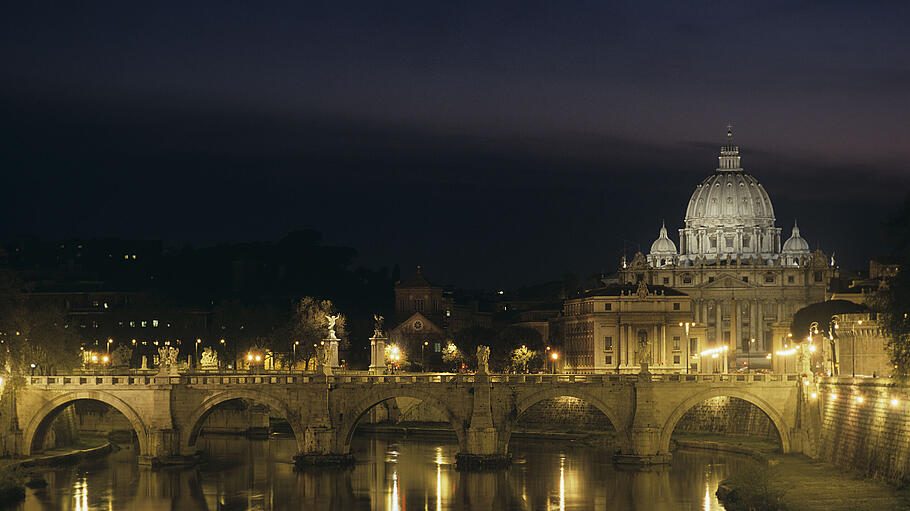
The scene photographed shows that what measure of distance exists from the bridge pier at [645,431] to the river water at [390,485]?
1420 millimetres

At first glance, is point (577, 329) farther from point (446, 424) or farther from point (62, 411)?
point (62, 411)

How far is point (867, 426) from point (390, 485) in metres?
26.3

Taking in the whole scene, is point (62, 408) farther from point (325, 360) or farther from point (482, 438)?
point (482, 438)

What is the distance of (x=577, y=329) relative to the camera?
515ft

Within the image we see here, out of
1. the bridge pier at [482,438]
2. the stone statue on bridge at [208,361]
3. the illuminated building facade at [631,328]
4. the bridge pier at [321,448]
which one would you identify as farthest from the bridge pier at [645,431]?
the illuminated building facade at [631,328]

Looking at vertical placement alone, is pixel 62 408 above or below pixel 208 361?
below

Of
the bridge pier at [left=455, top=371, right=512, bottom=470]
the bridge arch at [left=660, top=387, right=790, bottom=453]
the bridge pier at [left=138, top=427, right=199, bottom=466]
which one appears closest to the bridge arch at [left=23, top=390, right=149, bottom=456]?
the bridge pier at [left=138, top=427, right=199, bottom=466]

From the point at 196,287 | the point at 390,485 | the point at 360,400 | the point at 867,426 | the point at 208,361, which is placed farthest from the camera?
the point at 196,287

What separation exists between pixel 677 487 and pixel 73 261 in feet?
357

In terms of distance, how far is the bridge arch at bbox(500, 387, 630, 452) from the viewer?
89.1 meters

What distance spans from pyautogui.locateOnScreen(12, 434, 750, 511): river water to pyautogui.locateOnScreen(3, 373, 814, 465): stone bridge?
1.96 meters

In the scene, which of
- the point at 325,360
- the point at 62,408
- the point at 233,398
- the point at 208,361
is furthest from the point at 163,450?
the point at 208,361

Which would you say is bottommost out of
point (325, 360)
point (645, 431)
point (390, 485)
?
point (390, 485)

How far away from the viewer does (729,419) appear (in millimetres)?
103562
